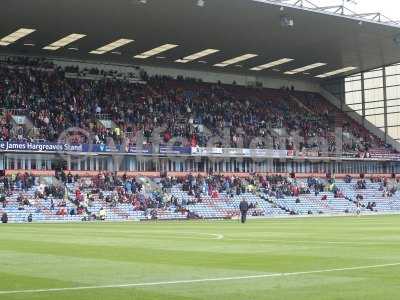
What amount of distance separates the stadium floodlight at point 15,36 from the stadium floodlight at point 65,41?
140 inches

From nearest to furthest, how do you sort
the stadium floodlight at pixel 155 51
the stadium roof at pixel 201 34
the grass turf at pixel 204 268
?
the grass turf at pixel 204 268 < the stadium roof at pixel 201 34 < the stadium floodlight at pixel 155 51

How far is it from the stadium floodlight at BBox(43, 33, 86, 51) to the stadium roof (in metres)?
0.09

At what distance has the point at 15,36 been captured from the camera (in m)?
64.3

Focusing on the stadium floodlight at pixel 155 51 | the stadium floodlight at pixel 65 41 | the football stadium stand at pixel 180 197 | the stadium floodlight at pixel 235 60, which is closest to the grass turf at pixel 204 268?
the football stadium stand at pixel 180 197

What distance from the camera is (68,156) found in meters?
63.4

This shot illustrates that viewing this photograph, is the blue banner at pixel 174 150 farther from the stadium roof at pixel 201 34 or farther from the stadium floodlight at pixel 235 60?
the stadium floodlight at pixel 235 60

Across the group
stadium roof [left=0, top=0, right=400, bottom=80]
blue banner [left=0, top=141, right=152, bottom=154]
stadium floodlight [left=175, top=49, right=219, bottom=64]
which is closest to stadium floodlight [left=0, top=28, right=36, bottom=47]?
stadium roof [left=0, top=0, right=400, bottom=80]

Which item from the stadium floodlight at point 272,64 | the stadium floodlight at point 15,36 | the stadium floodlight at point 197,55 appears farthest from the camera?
the stadium floodlight at point 272,64

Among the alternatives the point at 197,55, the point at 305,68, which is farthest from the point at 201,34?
the point at 305,68

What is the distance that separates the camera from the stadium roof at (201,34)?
5631cm

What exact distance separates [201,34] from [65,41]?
12609 millimetres

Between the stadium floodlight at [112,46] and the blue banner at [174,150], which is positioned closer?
the blue banner at [174,150]

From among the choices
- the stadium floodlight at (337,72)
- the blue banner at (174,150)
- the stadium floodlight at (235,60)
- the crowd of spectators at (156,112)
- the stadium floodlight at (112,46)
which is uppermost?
the stadium floodlight at (112,46)

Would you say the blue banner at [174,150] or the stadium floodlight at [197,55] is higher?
the stadium floodlight at [197,55]
